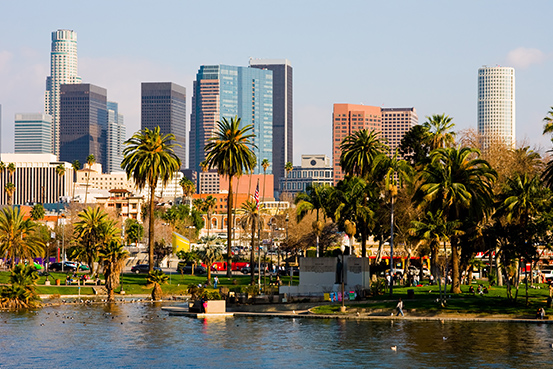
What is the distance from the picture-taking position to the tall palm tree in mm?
74312

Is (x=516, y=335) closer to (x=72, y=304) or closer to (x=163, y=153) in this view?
(x=72, y=304)

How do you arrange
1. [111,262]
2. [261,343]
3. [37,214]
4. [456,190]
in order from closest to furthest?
[261,343], [456,190], [111,262], [37,214]

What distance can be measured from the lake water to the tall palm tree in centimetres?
1547

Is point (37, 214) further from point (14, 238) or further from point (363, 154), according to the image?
point (363, 154)

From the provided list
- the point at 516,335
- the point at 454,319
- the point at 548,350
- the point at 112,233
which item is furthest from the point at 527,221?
the point at 112,233

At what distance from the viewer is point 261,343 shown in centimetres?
5322

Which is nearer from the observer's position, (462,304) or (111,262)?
(462,304)

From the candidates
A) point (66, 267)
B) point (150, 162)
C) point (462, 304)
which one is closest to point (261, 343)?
point (462, 304)

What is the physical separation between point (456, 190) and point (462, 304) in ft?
39.0

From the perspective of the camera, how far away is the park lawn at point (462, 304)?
66.0m

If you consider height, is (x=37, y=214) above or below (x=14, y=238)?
above

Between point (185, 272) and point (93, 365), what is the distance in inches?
3110

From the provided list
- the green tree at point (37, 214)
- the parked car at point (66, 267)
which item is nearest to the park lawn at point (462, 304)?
the parked car at point (66, 267)

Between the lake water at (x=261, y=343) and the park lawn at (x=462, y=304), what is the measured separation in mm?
3405
